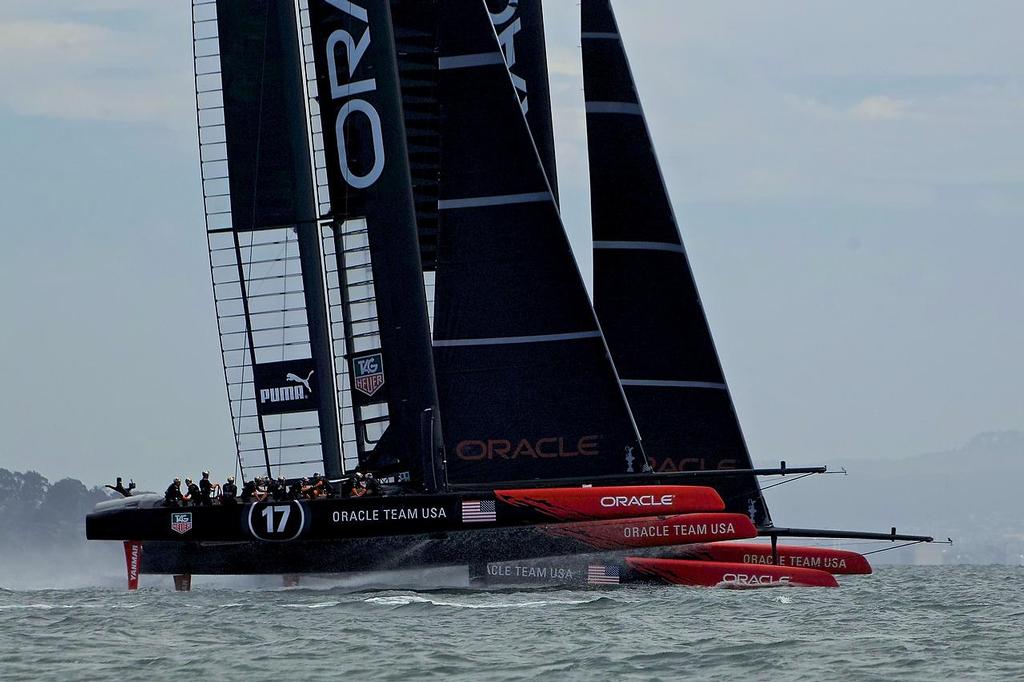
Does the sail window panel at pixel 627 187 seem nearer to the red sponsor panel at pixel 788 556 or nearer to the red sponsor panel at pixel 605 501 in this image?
the red sponsor panel at pixel 788 556

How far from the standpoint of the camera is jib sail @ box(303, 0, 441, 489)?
973 inches

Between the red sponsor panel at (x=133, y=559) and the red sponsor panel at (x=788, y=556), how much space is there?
24.6 ft

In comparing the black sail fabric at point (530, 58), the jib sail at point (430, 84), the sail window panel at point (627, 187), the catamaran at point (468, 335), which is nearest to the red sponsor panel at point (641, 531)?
the catamaran at point (468, 335)

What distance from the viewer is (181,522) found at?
77.8 feet

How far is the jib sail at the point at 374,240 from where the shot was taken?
24703 mm

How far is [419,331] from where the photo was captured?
80.9 ft

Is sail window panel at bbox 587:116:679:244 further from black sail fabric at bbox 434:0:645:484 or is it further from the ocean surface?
the ocean surface

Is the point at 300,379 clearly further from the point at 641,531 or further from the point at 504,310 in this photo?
the point at 641,531

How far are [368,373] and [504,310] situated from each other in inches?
100

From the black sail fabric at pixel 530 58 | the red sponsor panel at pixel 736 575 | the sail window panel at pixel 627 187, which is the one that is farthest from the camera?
the black sail fabric at pixel 530 58

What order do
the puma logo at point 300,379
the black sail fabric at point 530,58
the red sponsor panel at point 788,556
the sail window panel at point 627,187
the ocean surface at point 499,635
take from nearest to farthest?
the ocean surface at point 499,635 < the red sponsor panel at point 788,556 < the puma logo at point 300,379 < the sail window panel at point 627,187 < the black sail fabric at point 530,58

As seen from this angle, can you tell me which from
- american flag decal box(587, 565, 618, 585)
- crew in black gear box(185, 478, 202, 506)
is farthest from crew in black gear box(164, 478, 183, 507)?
american flag decal box(587, 565, 618, 585)

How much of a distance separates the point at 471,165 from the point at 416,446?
3963mm

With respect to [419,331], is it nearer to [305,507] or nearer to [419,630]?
[305,507]
